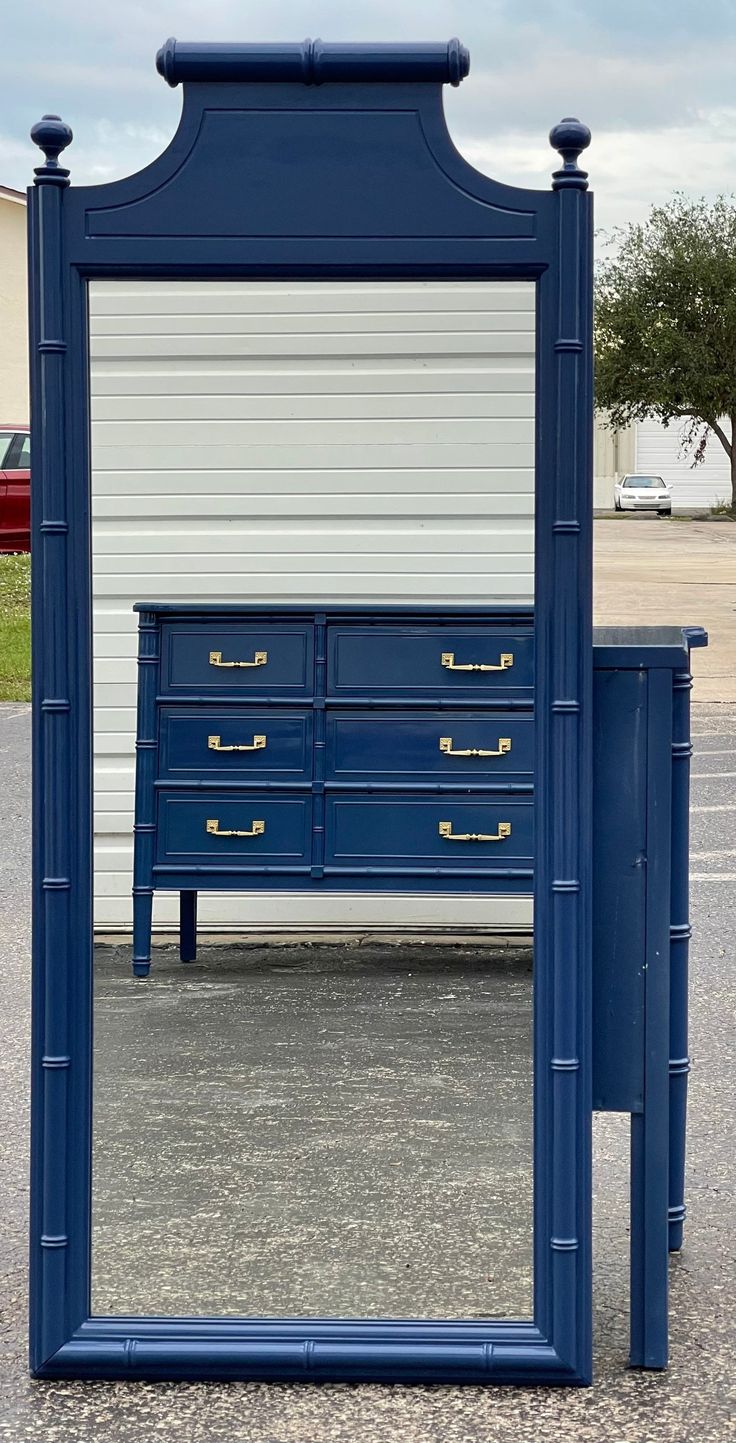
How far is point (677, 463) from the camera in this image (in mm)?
53781

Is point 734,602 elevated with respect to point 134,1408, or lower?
elevated

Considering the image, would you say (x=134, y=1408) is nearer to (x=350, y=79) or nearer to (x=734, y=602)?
(x=350, y=79)

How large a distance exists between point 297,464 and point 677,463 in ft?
164

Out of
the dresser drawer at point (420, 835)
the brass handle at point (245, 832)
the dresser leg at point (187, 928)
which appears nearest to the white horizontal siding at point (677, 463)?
the dresser drawer at point (420, 835)

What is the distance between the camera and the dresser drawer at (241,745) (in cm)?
506

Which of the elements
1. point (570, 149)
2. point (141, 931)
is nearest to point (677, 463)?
point (141, 931)

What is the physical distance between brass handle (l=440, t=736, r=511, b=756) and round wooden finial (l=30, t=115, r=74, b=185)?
274 centimetres

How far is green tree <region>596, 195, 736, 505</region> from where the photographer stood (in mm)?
43688

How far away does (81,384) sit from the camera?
9.29 feet

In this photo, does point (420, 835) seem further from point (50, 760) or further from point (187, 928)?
point (50, 760)

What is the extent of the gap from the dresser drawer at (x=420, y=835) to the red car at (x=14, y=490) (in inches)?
50.0

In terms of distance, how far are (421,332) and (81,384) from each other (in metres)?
1.09

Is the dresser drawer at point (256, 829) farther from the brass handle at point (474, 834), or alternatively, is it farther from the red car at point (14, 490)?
the red car at point (14, 490)

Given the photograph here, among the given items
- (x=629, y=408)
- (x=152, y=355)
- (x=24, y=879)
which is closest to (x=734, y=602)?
(x=24, y=879)
